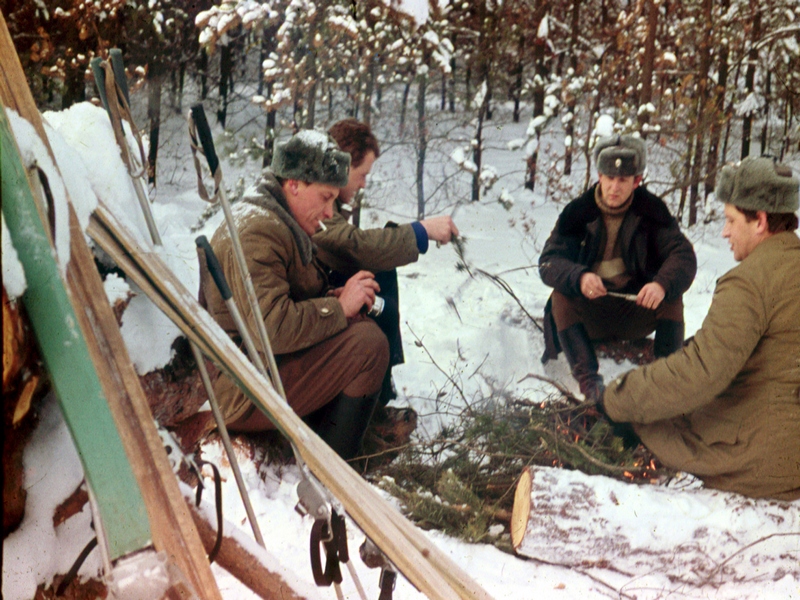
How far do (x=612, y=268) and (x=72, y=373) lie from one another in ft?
6.07

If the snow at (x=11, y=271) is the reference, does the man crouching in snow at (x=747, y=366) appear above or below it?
below

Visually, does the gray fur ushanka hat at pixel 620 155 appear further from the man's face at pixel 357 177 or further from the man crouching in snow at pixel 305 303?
the man crouching in snow at pixel 305 303

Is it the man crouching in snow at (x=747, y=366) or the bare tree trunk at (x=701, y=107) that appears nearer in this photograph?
the man crouching in snow at (x=747, y=366)

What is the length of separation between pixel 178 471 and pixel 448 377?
3.65 feet

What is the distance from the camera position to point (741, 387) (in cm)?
141

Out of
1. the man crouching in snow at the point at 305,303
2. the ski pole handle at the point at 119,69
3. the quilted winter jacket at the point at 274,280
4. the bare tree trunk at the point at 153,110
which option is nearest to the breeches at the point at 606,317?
the man crouching in snow at the point at 305,303

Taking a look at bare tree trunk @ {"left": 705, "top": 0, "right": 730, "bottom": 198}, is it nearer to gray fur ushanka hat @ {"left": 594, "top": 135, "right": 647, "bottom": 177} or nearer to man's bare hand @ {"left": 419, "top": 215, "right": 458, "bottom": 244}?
gray fur ushanka hat @ {"left": 594, "top": 135, "right": 647, "bottom": 177}

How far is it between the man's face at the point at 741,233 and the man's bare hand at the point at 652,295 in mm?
634

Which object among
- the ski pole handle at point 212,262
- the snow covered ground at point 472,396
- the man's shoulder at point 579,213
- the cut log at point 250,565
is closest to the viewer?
the snow covered ground at point 472,396

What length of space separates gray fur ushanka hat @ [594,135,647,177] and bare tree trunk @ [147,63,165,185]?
4.20 feet

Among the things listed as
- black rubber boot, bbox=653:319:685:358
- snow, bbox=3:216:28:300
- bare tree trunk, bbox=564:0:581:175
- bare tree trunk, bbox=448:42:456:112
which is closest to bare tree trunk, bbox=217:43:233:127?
bare tree trunk, bbox=448:42:456:112

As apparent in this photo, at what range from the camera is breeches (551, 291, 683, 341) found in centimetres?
208

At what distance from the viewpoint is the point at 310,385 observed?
165 centimetres

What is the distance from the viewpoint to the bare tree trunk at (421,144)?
5.88ft
